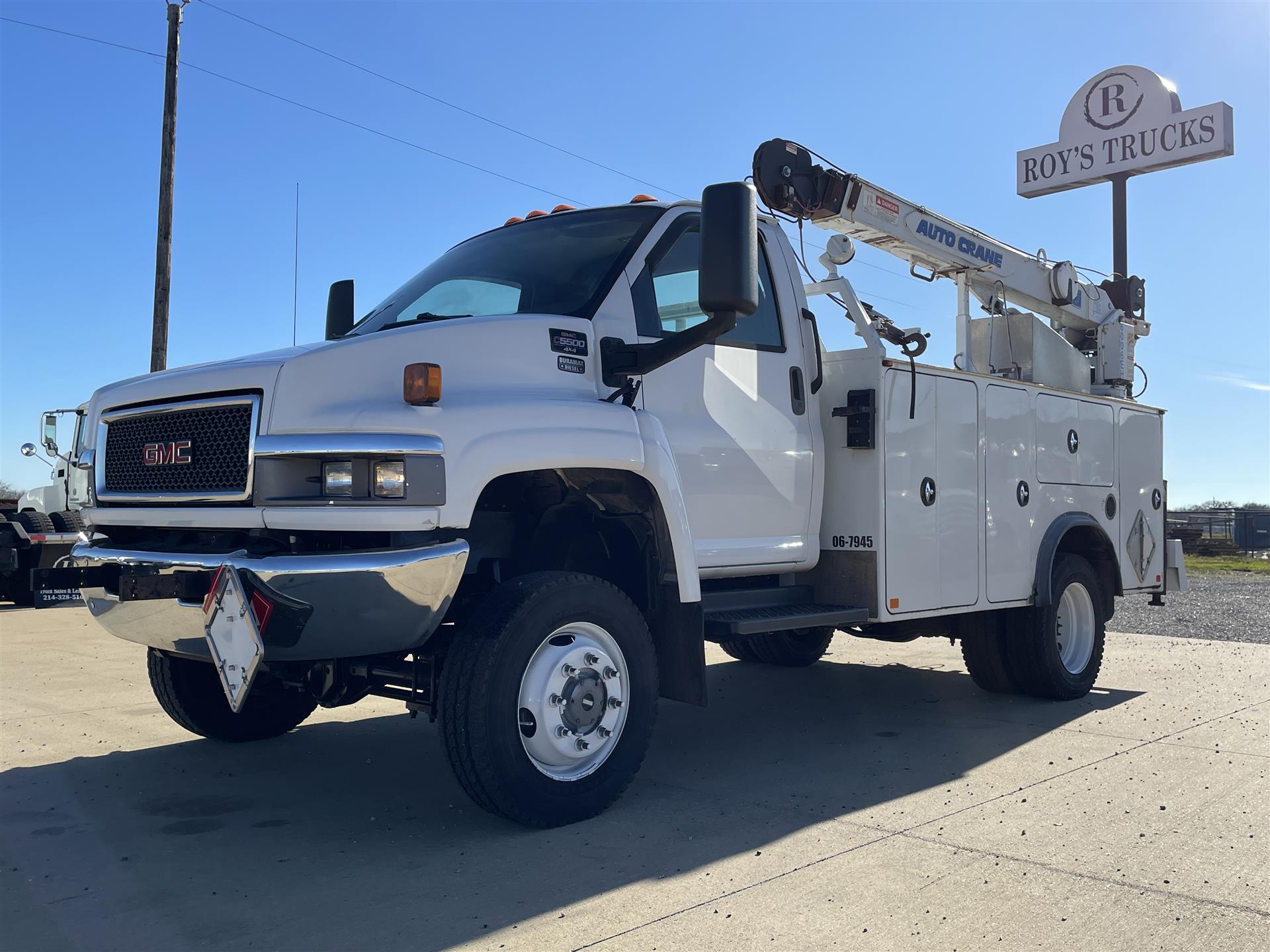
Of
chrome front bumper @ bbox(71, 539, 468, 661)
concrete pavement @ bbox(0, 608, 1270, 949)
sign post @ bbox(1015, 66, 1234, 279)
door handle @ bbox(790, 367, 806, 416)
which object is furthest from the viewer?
sign post @ bbox(1015, 66, 1234, 279)

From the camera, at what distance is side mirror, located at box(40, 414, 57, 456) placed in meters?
12.8

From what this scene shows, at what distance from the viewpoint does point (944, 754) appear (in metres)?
5.89

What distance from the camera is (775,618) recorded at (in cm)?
540

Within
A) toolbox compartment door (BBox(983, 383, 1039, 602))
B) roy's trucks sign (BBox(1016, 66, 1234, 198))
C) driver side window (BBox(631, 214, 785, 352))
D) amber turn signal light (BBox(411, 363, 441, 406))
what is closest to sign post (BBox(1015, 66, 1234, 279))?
roy's trucks sign (BBox(1016, 66, 1234, 198))

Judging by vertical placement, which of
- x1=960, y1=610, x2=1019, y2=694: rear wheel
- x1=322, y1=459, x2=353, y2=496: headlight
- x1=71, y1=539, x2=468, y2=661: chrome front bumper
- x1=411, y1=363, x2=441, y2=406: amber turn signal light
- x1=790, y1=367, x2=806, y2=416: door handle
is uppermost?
x1=790, y1=367, x2=806, y2=416: door handle

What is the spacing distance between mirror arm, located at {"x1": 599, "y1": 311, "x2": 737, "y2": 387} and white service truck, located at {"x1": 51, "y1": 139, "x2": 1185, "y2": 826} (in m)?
0.01

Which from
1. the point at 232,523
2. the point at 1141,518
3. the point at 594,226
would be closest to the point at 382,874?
the point at 232,523

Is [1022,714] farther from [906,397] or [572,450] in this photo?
[572,450]

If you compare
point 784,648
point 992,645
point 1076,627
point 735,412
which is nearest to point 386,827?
point 735,412

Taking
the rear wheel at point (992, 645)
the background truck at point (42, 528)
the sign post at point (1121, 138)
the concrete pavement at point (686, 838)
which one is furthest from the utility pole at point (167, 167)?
the sign post at point (1121, 138)

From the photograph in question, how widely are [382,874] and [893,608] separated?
3241 millimetres

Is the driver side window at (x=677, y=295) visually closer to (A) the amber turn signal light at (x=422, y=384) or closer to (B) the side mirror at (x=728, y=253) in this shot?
(B) the side mirror at (x=728, y=253)

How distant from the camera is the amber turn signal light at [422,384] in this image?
4.00 metres

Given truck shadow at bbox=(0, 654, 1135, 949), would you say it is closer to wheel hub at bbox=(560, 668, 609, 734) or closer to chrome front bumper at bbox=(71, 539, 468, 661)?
wheel hub at bbox=(560, 668, 609, 734)
